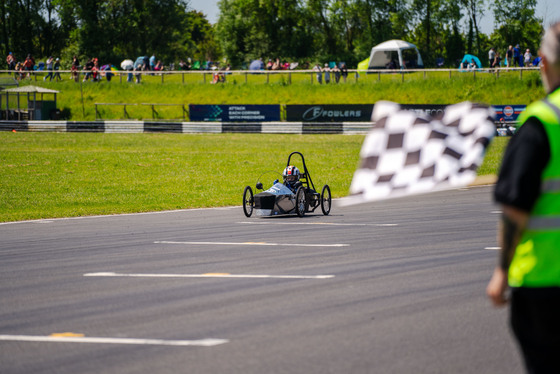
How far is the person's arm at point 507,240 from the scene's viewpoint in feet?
10.9

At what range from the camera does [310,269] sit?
8.75 meters

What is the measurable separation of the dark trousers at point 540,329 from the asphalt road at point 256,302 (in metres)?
1.68

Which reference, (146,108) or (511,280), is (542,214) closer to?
(511,280)

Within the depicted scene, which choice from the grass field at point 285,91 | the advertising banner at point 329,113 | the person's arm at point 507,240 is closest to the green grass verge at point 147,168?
the advertising banner at point 329,113

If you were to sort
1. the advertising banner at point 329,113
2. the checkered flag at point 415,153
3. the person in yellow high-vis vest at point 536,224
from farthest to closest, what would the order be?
the advertising banner at point 329,113 → the checkered flag at point 415,153 → the person in yellow high-vis vest at point 536,224

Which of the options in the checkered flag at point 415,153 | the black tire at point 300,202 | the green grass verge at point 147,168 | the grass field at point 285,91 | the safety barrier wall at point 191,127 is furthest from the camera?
the grass field at point 285,91

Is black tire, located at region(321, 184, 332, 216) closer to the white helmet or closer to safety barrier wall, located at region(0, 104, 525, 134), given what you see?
the white helmet

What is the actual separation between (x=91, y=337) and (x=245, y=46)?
71668 millimetres

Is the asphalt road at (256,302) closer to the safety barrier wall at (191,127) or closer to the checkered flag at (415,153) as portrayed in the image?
the checkered flag at (415,153)

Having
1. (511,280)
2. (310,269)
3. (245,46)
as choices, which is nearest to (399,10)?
(245,46)

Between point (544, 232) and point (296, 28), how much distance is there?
75419 mm

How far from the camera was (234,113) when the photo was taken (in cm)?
4391

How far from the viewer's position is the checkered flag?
151 inches

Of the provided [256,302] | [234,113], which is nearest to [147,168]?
[234,113]
